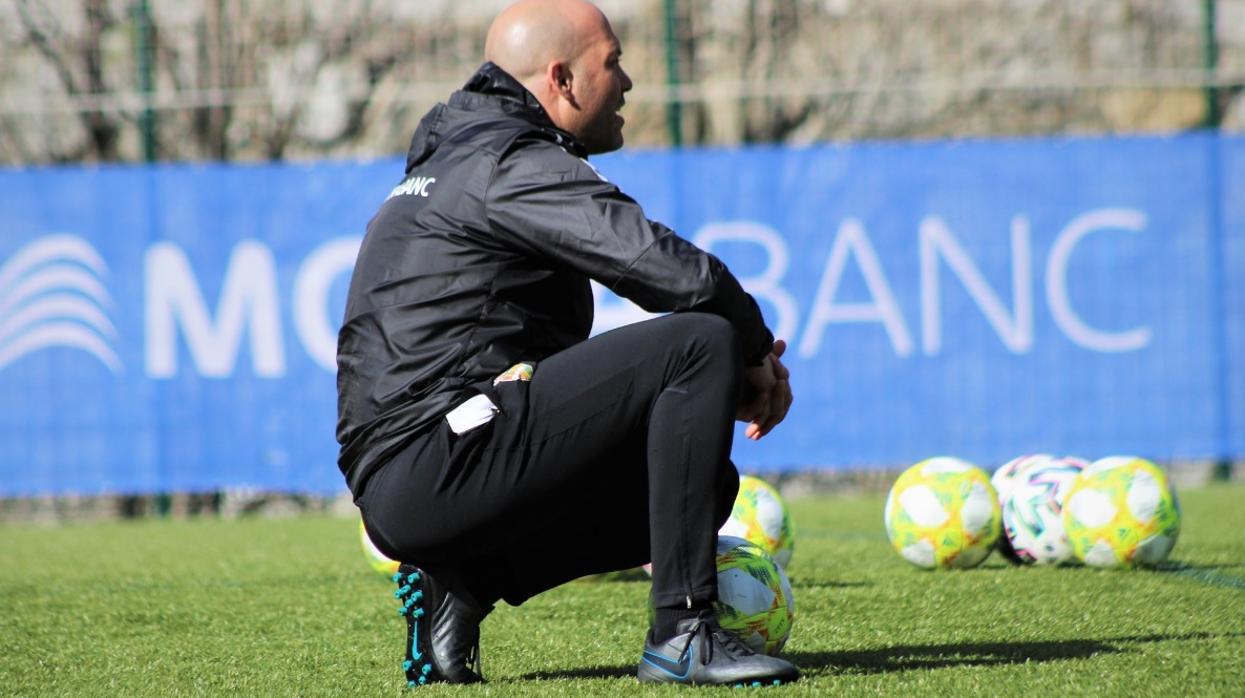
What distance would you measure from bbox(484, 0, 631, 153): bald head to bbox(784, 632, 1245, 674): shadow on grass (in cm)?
132

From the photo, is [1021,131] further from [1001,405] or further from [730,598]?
[730,598]

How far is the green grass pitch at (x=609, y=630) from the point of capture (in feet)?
11.4

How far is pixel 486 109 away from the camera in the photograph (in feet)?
11.5


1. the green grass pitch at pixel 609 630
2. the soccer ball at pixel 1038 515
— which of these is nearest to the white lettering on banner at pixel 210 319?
the green grass pitch at pixel 609 630

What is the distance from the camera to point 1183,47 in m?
10.6

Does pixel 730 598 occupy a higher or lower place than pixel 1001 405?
higher

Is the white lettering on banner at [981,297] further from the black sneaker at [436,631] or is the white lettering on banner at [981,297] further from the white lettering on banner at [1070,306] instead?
the black sneaker at [436,631]

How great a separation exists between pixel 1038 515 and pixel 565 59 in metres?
2.76

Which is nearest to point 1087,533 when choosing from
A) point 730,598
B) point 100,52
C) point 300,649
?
point 730,598

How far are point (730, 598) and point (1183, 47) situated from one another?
8.33 m

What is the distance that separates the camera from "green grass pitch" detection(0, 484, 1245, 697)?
3.47 m

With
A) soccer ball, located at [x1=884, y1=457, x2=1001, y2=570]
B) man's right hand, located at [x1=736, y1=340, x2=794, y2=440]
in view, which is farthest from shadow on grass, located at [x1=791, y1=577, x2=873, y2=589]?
man's right hand, located at [x1=736, y1=340, x2=794, y2=440]

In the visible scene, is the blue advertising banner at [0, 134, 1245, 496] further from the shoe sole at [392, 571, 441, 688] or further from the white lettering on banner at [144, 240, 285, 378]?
the shoe sole at [392, 571, 441, 688]

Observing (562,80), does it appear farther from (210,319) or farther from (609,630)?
(210,319)
